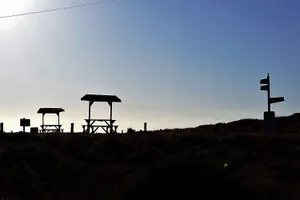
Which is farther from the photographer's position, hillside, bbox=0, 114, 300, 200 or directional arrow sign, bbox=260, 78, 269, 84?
directional arrow sign, bbox=260, 78, 269, 84

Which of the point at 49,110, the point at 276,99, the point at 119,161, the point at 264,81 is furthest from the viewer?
A: the point at 49,110

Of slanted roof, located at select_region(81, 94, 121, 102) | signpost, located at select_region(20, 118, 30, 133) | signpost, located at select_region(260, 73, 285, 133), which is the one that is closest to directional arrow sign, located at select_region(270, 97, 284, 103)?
signpost, located at select_region(260, 73, 285, 133)

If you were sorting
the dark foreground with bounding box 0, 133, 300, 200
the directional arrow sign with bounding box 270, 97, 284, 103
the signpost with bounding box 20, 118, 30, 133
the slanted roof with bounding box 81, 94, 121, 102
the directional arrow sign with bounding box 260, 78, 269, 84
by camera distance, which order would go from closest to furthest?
the dark foreground with bounding box 0, 133, 300, 200
the directional arrow sign with bounding box 270, 97, 284, 103
the directional arrow sign with bounding box 260, 78, 269, 84
the signpost with bounding box 20, 118, 30, 133
the slanted roof with bounding box 81, 94, 121, 102

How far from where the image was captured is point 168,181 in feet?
44.8

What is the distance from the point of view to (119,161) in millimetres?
27469

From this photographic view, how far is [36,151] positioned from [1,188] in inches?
186

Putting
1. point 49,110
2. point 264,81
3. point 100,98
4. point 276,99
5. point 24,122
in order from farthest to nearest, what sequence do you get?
1. point 49,110
2. point 100,98
3. point 24,122
4. point 264,81
5. point 276,99

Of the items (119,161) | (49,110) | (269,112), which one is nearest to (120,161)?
(119,161)

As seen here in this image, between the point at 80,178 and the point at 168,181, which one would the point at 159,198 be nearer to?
the point at 168,181

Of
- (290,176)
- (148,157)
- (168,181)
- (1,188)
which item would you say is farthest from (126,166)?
(168,181)

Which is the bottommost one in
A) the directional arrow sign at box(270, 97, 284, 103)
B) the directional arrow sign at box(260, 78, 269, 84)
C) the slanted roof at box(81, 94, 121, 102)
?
the directional arrow sign at box(270, 97, 284, 103)

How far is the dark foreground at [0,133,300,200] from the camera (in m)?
21.8

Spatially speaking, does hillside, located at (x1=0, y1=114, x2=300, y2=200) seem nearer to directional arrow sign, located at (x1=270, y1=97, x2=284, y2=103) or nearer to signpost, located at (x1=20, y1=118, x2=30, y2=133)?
directional arrow sign, located at (x1=270, y1=97, x2=284, y2=103)

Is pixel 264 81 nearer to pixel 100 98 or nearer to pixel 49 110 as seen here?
pixel 100 98
